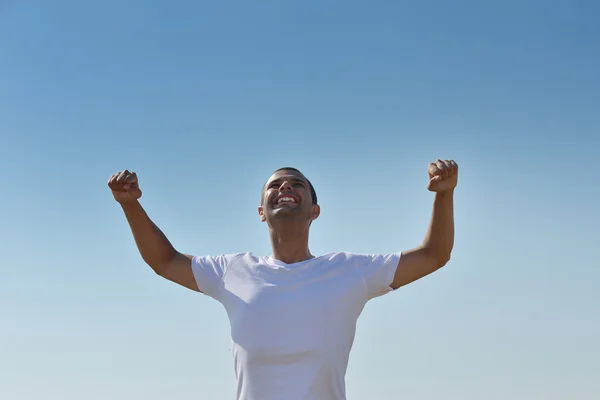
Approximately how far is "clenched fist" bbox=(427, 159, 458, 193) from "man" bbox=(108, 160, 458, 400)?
10 mm

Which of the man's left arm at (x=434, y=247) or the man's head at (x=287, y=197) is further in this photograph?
the man's head at (x=287, y=197)

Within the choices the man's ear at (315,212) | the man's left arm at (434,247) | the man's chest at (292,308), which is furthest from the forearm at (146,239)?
the man's left arm at (434,247)

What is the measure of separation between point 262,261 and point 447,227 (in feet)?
6.48

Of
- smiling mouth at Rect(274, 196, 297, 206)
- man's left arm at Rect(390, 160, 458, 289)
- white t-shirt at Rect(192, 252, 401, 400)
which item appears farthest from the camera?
smiling mouth at Rect(274, 196, 297, 206)

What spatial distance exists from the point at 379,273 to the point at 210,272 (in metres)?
1.79

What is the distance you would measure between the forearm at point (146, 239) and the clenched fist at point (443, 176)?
2.93 meters

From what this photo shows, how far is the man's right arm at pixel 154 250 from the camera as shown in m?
7.36

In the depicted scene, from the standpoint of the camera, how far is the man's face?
7.35 meters

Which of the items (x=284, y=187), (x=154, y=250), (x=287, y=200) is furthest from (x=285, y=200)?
(x=154, y=250)

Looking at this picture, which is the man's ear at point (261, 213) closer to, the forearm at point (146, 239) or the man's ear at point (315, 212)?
the man's ear at point (315, 212)

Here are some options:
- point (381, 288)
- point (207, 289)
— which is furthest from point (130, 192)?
point (381, 288)

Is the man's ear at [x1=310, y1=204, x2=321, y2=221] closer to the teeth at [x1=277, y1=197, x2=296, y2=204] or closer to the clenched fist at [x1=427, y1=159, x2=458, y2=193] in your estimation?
the teeth at [x1=277, y1=197, x2=296, y2=204]


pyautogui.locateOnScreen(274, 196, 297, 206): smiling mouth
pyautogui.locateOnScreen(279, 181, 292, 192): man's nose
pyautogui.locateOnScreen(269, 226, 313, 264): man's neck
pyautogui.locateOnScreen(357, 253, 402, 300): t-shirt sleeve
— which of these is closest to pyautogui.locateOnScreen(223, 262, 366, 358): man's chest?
pyautogui.locateOnScreen(357, 253, 402, 300): t-shirt sleeve

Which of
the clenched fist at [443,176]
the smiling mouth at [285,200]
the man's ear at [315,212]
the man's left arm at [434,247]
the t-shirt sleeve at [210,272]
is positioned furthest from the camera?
the man's ear at [315,212]
